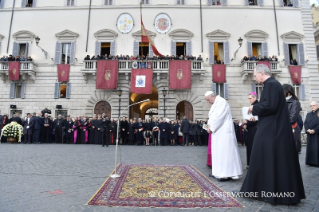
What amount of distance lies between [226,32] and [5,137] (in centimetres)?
2127

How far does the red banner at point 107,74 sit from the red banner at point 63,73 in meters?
3.34

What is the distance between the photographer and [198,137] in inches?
633

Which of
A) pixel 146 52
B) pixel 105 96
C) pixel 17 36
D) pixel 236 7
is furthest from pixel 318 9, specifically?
pixel 17 36

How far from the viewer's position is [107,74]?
20062mm

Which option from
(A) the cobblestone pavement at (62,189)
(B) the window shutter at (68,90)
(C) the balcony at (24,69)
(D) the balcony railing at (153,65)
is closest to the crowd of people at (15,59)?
(C) the balcony at (24,69)

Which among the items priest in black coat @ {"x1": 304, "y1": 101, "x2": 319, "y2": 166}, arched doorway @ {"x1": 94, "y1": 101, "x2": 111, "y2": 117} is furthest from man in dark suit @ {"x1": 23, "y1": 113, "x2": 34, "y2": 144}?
priest in black coat @ {"x1": 304, "y1": 101, "x2": 319, "y2": 166}

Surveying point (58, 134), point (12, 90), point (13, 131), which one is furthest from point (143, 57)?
point (12, 90)

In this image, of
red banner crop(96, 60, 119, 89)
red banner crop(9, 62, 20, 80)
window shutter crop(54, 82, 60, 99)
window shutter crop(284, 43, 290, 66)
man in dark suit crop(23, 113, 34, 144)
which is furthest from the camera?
window shutter crop(284, 43, 290, 66)

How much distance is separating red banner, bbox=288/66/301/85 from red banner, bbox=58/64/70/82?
21.4 m

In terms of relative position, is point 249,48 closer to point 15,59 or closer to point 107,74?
point 107,74

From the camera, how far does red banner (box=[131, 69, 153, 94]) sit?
776 inches

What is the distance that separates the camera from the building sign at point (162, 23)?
72.0 ft

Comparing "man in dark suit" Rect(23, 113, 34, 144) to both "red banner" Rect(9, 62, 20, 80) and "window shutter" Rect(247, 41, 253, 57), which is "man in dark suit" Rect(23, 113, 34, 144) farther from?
"window shutter" Rect(247, 41, 253, 57)

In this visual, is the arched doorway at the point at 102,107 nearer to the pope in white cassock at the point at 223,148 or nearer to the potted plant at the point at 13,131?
the potted plant at the point at 13,131
